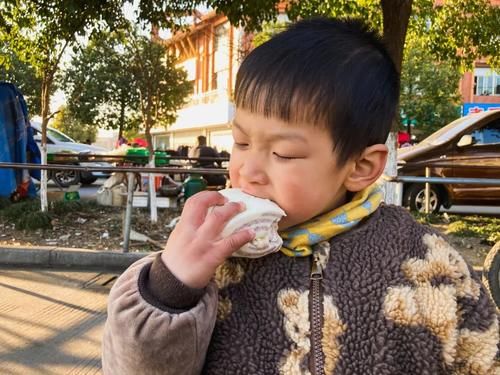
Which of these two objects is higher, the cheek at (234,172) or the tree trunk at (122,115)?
the tree trunk at (122,115)

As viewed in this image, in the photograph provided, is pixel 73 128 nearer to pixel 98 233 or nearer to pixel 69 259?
pixel 98 233

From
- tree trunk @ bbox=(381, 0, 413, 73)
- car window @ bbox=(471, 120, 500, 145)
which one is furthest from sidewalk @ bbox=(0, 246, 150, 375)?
car window @ bbox=(471, 120, 500, 145)

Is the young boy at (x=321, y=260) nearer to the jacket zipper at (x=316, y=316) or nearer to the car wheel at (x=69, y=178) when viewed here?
the jacket zipper at (x=316, y=316)

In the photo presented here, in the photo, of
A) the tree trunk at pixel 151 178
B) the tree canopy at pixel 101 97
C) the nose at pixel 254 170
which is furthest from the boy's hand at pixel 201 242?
the tree canopy at pixel 101 97

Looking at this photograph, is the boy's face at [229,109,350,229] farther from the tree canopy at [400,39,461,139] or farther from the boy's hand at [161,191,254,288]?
the tree canopy at [400,39,461,139]

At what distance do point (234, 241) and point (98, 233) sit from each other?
19.4 feet

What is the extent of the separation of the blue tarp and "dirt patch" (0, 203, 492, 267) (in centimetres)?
154

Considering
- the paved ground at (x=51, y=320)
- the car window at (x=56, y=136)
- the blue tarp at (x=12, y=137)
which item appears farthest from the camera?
the car window at (x=56, y=136)

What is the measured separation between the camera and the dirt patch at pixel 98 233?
19.4 ft

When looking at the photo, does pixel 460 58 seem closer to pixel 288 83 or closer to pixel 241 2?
pixel 241 2

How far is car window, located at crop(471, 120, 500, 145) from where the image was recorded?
26.1 ft

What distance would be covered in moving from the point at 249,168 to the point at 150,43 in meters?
8.48

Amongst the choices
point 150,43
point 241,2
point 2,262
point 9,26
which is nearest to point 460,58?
point 241,2

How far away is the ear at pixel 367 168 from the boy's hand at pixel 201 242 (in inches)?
12.0
